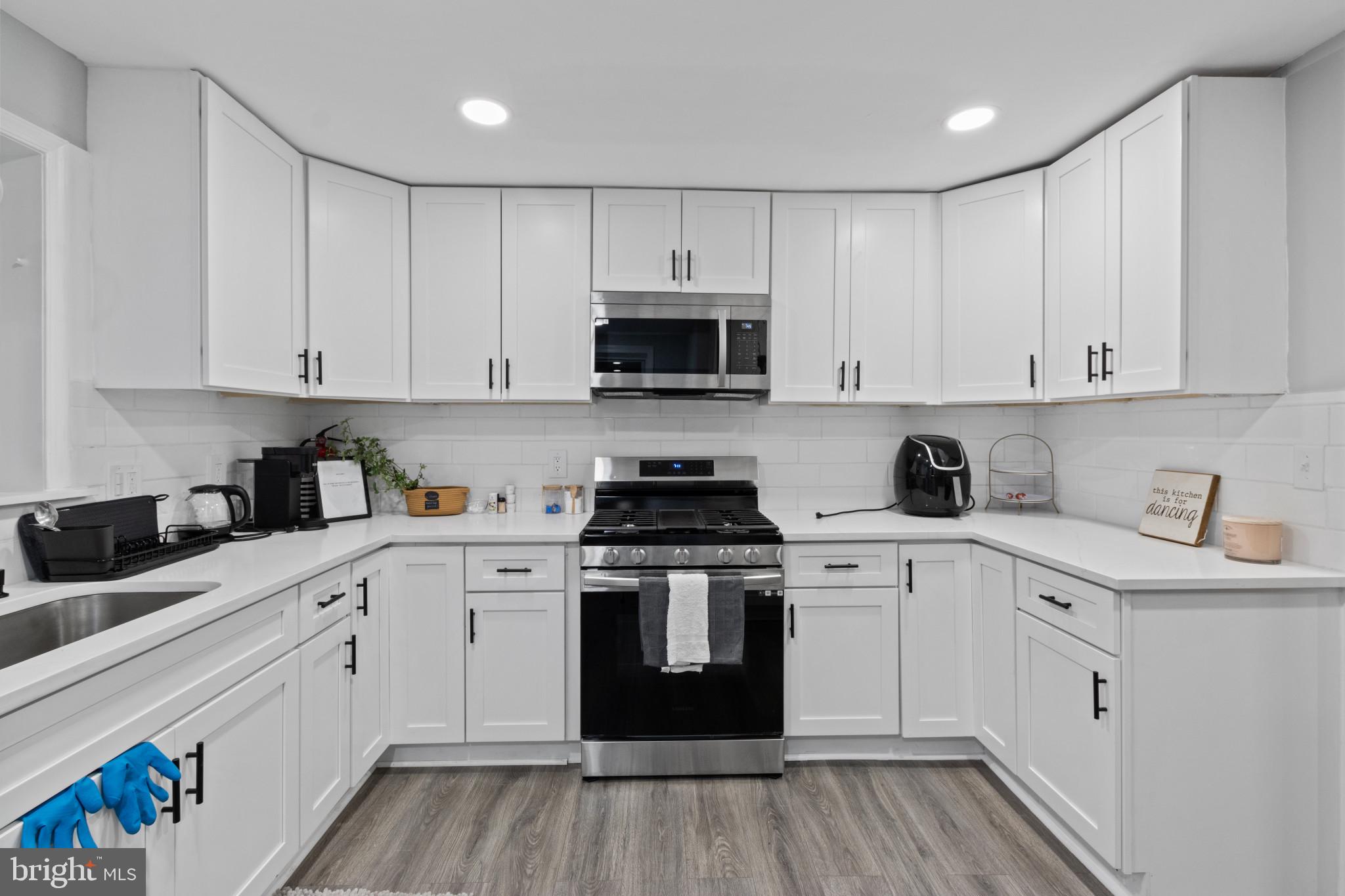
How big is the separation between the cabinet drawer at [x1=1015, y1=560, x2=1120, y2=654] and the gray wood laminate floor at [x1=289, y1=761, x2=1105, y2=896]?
0.74 metres

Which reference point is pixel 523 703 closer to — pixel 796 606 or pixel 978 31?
pixel 796 606

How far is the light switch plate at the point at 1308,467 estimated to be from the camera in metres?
1.76

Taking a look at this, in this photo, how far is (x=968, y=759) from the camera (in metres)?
2.52

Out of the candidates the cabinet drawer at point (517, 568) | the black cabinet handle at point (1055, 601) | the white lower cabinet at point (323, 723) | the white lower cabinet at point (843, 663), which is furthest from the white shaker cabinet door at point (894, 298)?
the white lower cabinet at point (323, 723)

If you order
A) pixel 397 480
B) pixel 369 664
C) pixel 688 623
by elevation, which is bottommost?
pixel 369 664

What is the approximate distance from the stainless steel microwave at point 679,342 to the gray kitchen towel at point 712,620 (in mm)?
862

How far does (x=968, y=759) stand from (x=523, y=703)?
1.81 meters

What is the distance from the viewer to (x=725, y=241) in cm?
273

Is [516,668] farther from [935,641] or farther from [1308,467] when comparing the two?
[1308,467]

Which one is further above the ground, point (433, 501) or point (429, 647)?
point (433, 501)

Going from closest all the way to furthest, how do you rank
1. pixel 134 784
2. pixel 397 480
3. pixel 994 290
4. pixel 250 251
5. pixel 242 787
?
pixel 134 784, pixel 242 787, pixel 250 251, pixel 994 290, pixel 397 480

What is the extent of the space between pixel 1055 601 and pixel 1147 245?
1.19m

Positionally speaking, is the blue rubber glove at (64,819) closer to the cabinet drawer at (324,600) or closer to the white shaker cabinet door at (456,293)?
the cabinet drawer at (324,600)

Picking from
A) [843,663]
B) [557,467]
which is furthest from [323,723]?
[843,663]
